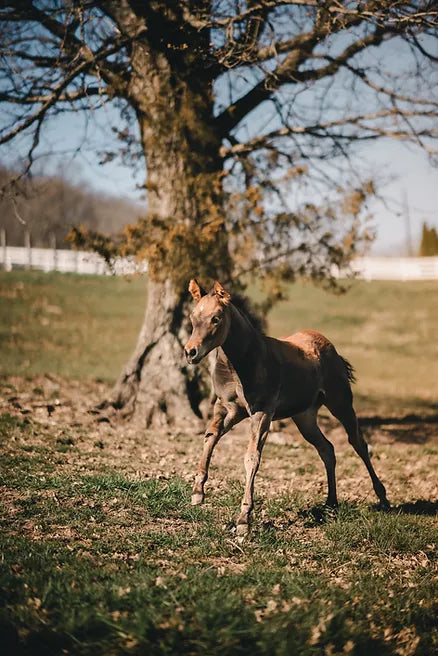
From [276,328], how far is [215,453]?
20.3m

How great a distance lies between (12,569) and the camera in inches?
183

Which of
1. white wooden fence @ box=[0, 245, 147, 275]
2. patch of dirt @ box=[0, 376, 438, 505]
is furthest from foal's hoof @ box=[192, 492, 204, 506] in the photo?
white wooden fence @ box=[0, 245, 147, 275]

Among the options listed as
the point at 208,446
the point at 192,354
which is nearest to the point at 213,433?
the point at 208,446

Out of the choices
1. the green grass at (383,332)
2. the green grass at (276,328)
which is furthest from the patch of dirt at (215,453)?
the green grass at (383,332)

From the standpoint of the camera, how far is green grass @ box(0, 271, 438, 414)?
61.4 ft

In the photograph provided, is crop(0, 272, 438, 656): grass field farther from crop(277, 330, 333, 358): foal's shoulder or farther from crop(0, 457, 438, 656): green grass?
crop(277, 330, 333, 358): foal's shoulder

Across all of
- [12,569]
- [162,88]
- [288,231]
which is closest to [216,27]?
[162,88]

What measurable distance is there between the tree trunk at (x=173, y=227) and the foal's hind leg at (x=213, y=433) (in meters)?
4.89

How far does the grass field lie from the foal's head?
5.59 ft

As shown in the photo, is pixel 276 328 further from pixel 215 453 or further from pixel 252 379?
pixel 252 379

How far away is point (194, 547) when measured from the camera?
17.7ft

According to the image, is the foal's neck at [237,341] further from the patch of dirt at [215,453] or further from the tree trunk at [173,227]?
the tree trunk at [173,227]

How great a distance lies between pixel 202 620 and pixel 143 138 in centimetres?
944

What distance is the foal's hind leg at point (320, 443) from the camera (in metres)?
6.86
